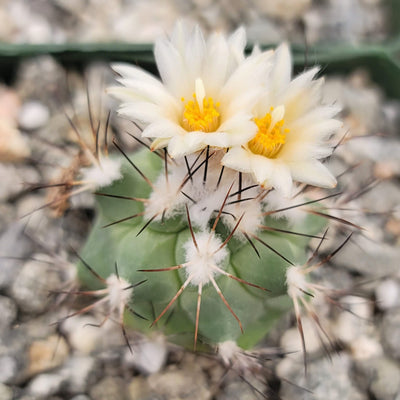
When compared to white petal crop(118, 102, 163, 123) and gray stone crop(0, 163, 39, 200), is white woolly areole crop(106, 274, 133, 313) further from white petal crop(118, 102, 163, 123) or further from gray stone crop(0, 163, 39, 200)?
gray stone crop(0, 163, 39, 200)

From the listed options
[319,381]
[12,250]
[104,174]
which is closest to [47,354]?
[12,250]

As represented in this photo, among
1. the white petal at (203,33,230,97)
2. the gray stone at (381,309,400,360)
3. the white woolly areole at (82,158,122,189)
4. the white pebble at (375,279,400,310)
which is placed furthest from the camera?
the white pebble at (375,279,400,310)

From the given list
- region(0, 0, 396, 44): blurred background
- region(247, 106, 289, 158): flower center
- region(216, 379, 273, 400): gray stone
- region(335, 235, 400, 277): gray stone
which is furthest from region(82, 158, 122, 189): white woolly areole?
region(0, 0, 396, 44): blurred background

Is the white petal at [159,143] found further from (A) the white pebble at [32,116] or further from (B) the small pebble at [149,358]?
(A) the white pebble at [32,116]

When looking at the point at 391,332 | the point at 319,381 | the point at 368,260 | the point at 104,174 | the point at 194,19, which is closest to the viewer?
the point at 104,174

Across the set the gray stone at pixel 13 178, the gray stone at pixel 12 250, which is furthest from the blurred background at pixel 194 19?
the gray stone at pixel 12 250

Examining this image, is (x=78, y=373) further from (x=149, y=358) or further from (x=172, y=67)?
(x=172, y=67)

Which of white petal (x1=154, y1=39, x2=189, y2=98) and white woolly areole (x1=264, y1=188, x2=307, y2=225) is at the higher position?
white petal (x1=154, y1=39, x2=189, y2=98)
